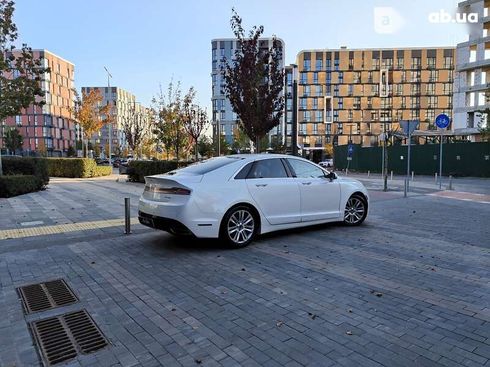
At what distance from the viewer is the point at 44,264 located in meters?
5.84

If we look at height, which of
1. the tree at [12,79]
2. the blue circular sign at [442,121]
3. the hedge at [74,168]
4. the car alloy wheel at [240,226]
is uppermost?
the tree at [12,79]

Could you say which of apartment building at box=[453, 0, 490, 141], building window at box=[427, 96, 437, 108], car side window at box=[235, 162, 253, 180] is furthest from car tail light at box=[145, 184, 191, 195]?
building window at box=[427, 96, 437, 108]

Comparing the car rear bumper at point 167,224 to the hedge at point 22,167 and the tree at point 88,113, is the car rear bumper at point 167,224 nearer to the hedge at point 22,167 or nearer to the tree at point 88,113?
the hedge at point 22,167

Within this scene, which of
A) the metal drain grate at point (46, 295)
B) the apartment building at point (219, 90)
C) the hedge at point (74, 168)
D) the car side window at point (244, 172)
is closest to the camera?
the metal drain grate at point (46, 295)

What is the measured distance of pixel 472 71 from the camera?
58.2 m

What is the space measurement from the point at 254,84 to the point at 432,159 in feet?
70.9

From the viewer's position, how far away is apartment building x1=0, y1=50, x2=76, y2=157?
9688cm

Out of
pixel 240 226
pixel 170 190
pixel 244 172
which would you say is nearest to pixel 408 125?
pixel 244 172

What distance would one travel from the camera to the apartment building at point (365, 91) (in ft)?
331

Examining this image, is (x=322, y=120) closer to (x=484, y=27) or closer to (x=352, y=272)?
(x=484, y=27)

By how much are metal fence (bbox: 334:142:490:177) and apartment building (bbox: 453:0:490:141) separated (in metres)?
27.2

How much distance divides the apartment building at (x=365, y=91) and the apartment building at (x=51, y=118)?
191 ft

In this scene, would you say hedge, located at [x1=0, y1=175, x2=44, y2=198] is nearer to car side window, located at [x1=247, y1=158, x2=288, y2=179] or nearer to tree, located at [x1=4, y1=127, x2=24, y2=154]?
car side window, located at [x1=247, y1=158, x2=288, y2=179]

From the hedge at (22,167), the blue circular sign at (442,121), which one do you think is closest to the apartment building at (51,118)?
the hedge at (22,167)
